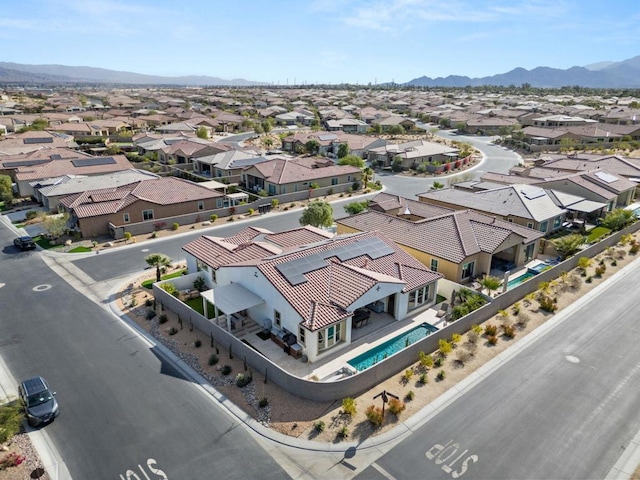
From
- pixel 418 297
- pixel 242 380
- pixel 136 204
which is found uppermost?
pixel 136 204

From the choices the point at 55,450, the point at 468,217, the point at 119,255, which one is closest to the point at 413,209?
the point at 468,217

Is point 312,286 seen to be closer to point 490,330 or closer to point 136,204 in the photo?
point 490,330

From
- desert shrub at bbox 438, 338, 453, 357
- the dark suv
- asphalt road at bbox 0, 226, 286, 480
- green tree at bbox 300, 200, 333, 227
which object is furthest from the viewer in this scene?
green tree at bbox 300, 200, 333, 227

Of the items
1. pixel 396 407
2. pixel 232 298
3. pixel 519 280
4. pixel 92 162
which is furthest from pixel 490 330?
pixel 92 162

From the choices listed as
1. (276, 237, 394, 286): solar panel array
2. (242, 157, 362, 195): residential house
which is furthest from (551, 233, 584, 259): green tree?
(242, 157, 362, 195): residential house

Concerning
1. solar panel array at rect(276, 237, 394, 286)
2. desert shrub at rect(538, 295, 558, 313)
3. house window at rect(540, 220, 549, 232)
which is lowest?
desert shrub at rect(538, 295, 558, 313)

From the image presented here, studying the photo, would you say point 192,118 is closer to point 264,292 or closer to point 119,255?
point 119,255

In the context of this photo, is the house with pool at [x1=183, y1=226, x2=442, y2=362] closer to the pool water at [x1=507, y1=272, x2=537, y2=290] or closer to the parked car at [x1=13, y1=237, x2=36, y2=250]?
the pool water at [x1=507, y1=272, x2=537, y2=290]
